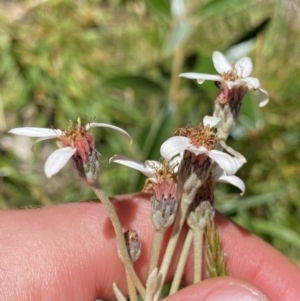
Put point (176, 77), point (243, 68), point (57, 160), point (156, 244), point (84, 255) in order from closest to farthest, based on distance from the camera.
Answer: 1. point (57, 160)
2. point (156, 244)
3. point (243, 68)
4. point (84, 255)
5. point (176, 77)

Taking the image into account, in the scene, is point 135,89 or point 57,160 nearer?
point 57,160

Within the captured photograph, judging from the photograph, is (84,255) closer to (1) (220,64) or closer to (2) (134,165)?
(2) (134,165)

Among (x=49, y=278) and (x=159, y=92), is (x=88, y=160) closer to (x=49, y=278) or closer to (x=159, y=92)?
(x=49, y=278)

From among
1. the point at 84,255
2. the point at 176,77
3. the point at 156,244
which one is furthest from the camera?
the point at 176,77

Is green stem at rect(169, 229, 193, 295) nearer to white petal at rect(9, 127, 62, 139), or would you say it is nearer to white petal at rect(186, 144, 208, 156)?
white petal at rect(186, 144, 208, 156)

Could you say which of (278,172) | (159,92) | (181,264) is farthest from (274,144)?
(181,264)

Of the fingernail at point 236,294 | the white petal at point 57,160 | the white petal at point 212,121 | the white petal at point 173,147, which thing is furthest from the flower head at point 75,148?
the fingernail at point 236,294

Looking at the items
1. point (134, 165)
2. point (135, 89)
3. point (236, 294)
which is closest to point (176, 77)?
point (135, 89)
